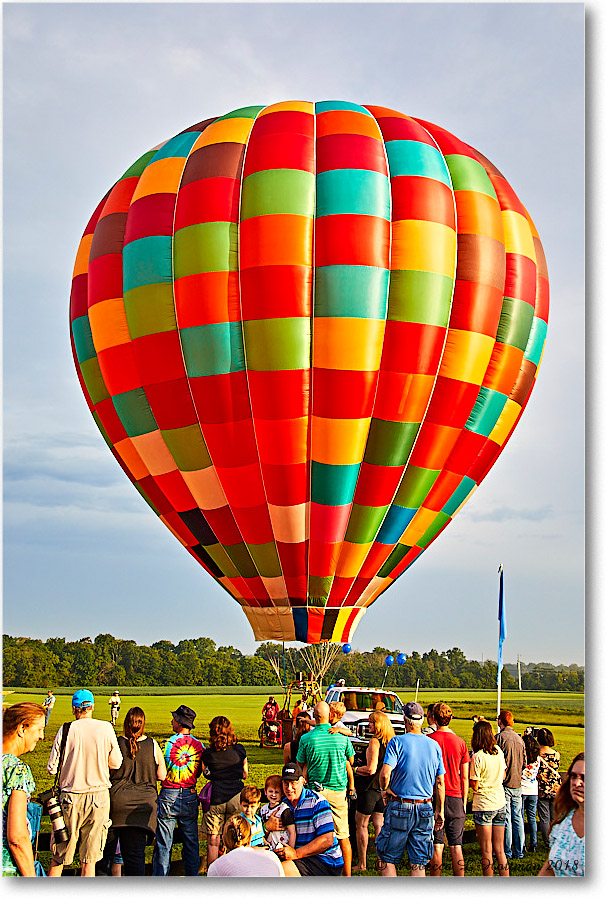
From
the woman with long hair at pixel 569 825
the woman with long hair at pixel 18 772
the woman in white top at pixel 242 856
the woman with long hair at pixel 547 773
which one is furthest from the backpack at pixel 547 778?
the woman with long hair at pixel 18 772

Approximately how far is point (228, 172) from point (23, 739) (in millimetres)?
4901

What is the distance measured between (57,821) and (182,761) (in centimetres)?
68

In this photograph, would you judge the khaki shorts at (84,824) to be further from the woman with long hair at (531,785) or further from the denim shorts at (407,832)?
the woman with long hair at (531,785)

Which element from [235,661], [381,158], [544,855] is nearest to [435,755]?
[544,855]

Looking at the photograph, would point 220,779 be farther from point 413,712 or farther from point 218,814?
point 413,712

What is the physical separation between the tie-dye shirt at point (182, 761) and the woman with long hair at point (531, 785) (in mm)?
2134

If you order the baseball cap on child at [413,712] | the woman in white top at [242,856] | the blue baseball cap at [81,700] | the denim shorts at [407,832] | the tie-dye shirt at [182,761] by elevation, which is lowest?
the denim shorts at [407,832]

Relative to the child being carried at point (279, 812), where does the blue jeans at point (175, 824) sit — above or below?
below

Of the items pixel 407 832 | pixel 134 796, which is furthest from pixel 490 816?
pixel 134 796

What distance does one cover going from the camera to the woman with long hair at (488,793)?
16.7 ft

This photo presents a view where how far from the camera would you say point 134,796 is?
4512 mm

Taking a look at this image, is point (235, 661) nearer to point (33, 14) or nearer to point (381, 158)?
point (381, 158)

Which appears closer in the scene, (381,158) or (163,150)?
(381,158)

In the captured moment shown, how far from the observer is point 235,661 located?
57.6 ft
